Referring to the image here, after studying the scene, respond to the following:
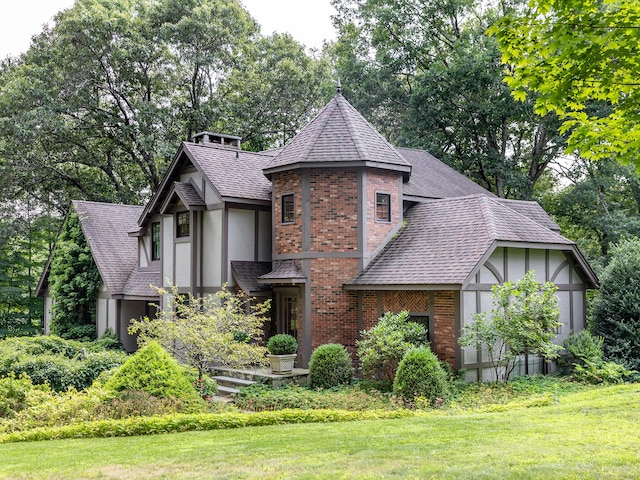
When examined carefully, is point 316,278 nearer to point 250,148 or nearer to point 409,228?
point 409,228

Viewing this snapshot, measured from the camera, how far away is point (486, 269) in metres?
17.1

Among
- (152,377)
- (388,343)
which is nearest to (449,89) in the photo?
(388,343)

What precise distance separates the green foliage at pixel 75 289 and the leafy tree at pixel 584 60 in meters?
22.2

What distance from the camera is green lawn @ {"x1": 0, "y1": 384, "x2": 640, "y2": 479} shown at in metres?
6.85

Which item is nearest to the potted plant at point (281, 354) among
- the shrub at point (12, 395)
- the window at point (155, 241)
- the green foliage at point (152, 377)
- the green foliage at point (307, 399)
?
the green foliage at point (307, 399)

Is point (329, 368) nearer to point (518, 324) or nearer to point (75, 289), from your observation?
point (518, 324)

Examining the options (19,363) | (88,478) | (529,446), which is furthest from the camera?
(19,363)

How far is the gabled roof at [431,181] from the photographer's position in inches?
865

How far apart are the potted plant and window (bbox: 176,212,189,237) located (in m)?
6.05

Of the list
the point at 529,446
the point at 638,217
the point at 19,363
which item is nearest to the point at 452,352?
the point at 529,446

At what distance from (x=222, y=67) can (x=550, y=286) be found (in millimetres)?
25110

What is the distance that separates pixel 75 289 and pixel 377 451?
21.1m

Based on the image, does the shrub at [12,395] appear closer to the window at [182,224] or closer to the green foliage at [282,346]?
the green foliage at [282,346]

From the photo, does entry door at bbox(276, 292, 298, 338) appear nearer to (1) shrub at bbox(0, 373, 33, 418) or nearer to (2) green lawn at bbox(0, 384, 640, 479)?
(1) shrub at bbox(0, 373, 33, 418)
